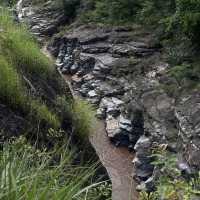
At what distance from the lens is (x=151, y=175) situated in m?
10.5

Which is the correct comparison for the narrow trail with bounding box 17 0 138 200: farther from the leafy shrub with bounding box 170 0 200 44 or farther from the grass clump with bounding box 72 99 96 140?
the leafy shrub with bounding box 170 0 200 44

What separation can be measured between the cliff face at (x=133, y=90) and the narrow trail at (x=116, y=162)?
0.21 m

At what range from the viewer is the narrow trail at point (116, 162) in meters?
9.40

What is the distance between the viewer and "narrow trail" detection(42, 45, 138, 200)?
940 centimetres

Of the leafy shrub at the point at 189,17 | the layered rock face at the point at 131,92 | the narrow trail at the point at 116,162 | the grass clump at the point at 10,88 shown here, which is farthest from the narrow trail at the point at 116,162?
the leafy shrub at the point at 189,17

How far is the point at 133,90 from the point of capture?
14148 mm

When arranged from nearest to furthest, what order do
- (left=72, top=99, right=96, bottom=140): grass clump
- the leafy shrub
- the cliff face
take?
(left=72, top=99, right=96, bottom=140): grass clump → the cliff face → the leafy shrub

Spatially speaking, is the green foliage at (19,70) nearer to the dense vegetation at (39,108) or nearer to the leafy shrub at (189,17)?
the dense vegetation at (39,108)

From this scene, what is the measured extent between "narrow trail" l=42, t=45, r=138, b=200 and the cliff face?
0.21 meters

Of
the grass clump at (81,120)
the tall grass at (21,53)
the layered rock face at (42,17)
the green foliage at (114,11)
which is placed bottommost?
the grass clump at (81,120)

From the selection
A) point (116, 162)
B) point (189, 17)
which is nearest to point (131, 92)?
point (189, 17)

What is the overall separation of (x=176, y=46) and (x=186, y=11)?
5.43 feet

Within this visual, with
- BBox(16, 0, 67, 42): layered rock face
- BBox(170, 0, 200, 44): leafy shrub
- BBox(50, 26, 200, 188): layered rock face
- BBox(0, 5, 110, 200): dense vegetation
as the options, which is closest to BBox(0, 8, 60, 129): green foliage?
BBox(0, 5, 110, 200): dense vegetation

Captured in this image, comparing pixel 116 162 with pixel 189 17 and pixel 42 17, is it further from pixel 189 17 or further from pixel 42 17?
pixel 42 17
